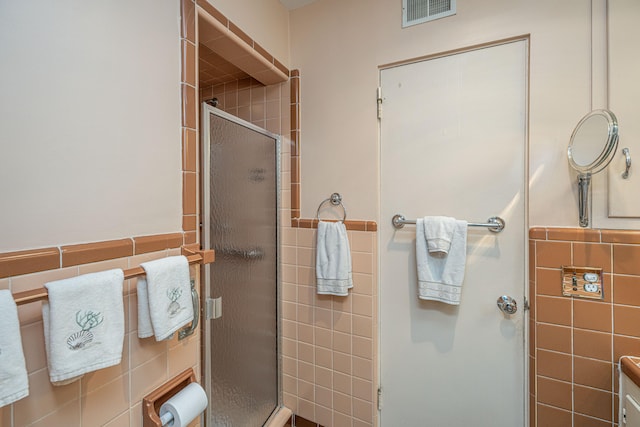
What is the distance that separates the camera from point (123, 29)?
81 centimetres

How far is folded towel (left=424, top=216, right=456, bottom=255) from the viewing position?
123 centimetres

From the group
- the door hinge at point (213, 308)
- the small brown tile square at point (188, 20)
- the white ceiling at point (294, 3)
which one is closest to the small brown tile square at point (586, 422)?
the door hinge at point (213, 308)

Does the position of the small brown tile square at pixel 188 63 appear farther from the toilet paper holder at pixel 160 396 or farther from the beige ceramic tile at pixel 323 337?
the beige ceramic tile at pixel 323 337

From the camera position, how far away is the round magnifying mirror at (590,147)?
891 mm

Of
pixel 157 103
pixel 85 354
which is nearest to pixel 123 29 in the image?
pixel 157 103

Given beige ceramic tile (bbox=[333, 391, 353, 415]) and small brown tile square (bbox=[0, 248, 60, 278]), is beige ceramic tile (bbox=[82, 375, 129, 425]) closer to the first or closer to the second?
small brown tile square (bbox=[0, 248, 60, 278])

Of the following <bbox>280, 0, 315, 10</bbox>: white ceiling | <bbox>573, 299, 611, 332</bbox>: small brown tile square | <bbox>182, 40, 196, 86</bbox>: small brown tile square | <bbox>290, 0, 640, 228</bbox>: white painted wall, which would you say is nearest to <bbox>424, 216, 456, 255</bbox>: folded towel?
<bbox>290, 0, 640, 228</bbox>: white painted wall

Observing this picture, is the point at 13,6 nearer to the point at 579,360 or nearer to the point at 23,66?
the point at 23,66

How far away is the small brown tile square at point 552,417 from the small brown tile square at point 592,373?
15cm

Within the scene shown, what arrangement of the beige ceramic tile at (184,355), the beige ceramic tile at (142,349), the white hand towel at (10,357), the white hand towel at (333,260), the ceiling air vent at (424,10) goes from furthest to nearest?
the white hand towel at (333,260)
the ceiling air vent at (424,10)
the beige ceramic tile at (184,355)
the beige ceramic tile at (142,349)
the white hand towel at (10,357)

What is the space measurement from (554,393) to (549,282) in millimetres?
462

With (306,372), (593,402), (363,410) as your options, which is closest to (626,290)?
(593,402)

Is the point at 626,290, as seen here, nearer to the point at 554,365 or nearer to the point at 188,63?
the point at 554,365

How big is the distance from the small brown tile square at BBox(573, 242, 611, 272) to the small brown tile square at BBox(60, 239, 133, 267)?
5.33 feet
